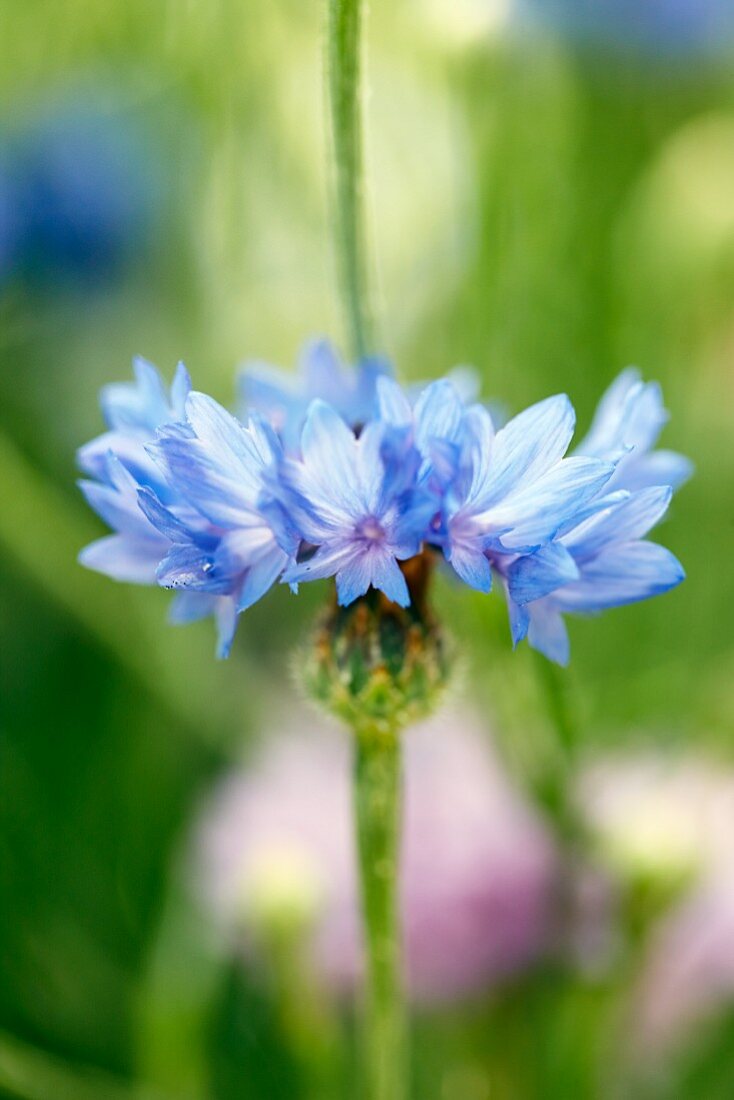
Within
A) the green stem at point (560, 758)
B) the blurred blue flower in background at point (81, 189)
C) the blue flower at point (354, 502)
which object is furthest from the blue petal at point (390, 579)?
the blurred blue flower in background at point (81, 189)

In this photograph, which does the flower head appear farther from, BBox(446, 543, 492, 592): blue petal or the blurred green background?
the blurred green background

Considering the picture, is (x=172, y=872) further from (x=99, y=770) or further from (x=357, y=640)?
(x=357, y=640)

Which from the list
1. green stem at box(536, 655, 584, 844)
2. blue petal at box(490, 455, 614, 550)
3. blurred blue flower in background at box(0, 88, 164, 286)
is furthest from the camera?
blurred blue flower in background at box(0, 88, 164, 286)

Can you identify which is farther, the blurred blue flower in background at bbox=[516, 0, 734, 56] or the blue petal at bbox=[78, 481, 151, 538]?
the blurred blue flower in background at bbox=[516, 0, 734, 56]

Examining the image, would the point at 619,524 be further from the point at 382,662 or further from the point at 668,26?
the point at 668,26

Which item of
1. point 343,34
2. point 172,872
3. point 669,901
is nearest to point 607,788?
point 669,901

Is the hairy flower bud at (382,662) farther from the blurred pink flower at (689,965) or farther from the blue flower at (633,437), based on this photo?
the blurred pink flower at (689,965)

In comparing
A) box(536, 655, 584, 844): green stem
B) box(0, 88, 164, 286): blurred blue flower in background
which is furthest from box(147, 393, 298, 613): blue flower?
box(0, 88, 164, 286): blurred blue flower in background
